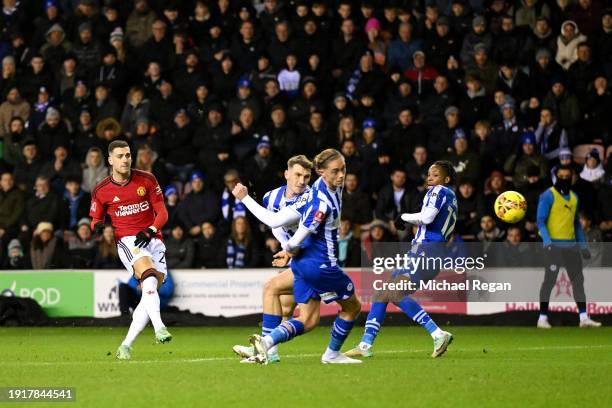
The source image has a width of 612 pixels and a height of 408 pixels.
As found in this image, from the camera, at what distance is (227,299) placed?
811 inches

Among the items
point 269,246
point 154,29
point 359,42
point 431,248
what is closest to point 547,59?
point 359,42

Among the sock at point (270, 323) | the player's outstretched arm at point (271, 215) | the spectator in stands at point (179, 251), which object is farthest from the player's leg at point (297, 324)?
the spectator in stands at point (179, 251)

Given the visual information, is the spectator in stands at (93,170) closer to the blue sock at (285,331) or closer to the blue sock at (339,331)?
the blue sock at (339,331)

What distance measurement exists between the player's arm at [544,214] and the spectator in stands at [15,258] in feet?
27.9

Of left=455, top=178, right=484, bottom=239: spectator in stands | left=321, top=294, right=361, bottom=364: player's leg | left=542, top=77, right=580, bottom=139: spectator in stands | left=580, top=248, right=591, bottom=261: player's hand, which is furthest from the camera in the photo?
left=542, top=77, right=580, bottom=139: spectator in stands

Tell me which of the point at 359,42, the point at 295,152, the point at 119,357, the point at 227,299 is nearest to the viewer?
the point at 119,357

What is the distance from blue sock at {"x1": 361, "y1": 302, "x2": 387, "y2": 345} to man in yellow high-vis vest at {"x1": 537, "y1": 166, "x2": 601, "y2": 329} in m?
6.28

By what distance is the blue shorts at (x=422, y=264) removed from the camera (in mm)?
13164

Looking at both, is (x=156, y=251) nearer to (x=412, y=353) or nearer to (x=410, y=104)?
(x=412, y=353)

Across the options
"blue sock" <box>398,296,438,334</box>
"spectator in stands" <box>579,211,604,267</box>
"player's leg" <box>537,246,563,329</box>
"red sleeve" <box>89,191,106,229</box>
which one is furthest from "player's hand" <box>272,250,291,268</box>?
"spectator in stands" <box>579,211,604,267</box>

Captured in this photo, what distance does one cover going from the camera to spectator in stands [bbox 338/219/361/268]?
20.5m

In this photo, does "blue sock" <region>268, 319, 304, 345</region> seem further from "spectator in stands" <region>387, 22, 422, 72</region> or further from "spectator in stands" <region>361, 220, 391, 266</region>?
"spectator in stands" <region>387, 22, 422, 72</region>

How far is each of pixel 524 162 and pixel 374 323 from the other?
8.73 meters

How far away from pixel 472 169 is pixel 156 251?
913 cm
